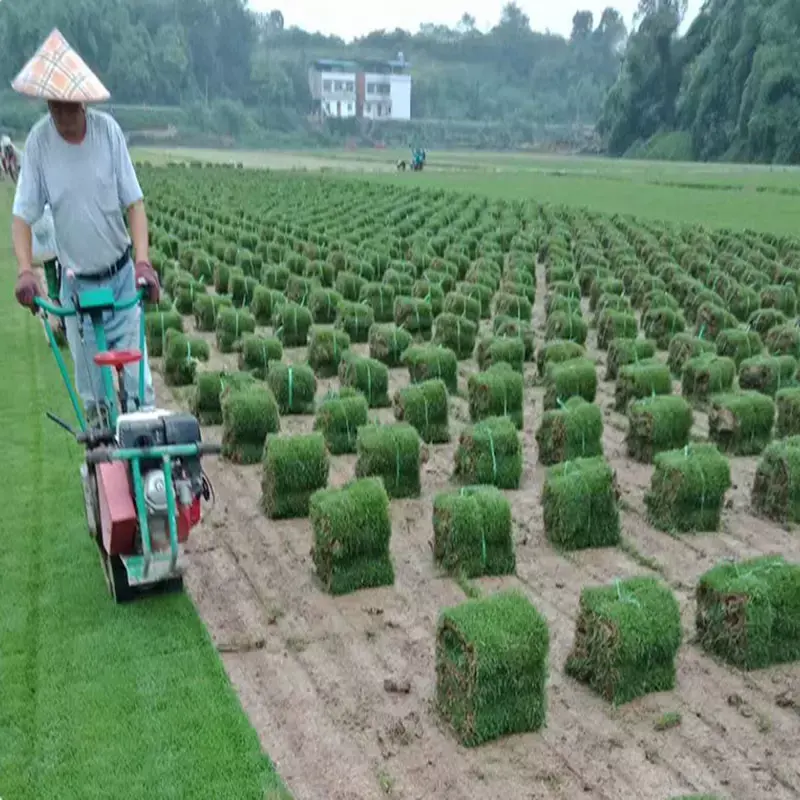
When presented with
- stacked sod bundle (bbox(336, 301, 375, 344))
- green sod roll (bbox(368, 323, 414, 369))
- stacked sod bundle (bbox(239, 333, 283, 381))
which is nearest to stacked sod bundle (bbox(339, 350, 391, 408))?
stacked sod bundle (bbox(239, 333, 283, 381))

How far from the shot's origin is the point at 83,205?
6039 millimetres

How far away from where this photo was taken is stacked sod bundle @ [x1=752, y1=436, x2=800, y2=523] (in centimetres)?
771

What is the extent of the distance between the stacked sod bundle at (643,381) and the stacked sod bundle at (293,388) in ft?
10.6

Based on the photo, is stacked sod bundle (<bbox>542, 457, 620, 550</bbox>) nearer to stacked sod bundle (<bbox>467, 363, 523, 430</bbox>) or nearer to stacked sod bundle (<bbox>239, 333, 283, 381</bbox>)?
stacked sod bundle (<bbox>467, 363, 523, 430</bbox>)

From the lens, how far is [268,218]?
2805 cm

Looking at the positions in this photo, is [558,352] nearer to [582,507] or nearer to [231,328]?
[231,328]

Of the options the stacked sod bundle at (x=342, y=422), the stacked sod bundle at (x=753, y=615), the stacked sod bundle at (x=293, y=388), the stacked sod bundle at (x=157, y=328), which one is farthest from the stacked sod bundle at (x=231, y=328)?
the stacked sod bundle at (x=753, y=615)

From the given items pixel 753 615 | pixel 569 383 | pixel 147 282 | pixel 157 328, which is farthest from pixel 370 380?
pixel 753 615

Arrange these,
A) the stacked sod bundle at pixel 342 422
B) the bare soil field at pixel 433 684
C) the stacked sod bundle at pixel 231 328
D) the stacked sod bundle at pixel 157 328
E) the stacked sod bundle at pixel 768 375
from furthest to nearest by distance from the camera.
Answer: the stacked sod bundle at pixel 231 328
the stacked sod bundle at pixel 157 328
the stacked sod bundle at pixel 768 375
the stacked sod bundle at pixel 342 422
the bare soil field at pixel 433 684

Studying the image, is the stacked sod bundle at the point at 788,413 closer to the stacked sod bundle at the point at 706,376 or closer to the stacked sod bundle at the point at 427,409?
the stacked sod bundle at the point at 706,376

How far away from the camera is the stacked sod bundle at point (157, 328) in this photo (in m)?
12.7

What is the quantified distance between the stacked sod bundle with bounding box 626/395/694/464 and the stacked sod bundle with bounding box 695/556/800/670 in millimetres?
3214

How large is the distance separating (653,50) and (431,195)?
219 feet

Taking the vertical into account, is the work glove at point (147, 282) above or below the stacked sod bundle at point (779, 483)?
above
